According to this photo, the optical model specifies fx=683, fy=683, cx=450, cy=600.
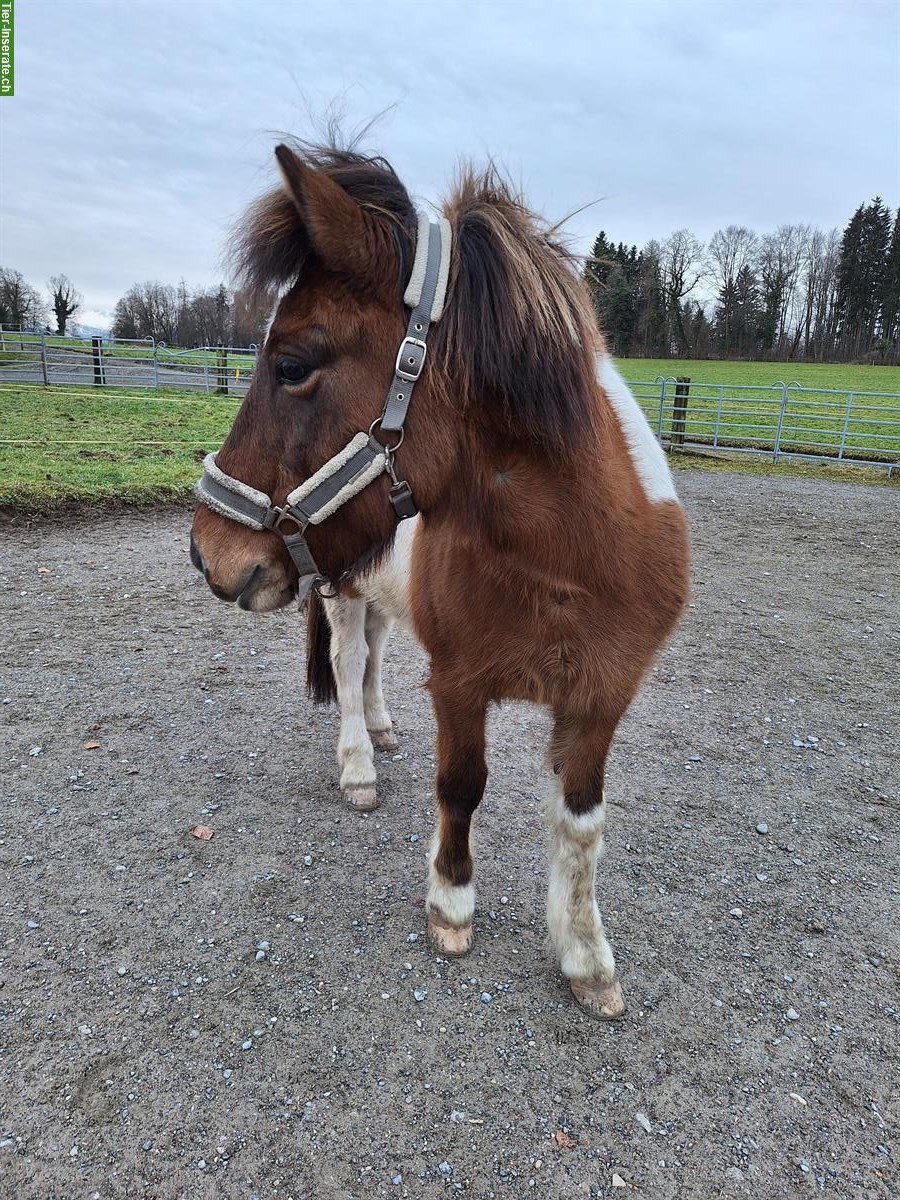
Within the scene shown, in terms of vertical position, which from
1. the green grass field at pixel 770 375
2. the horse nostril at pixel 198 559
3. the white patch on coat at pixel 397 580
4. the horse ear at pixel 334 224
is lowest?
the white patch on coat at pixel 397 580

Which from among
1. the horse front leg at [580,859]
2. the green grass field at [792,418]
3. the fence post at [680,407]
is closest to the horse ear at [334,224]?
the horse front leg at [580,859]

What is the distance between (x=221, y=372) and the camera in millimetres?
24312

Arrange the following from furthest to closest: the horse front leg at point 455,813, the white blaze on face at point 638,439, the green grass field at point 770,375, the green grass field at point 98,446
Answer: the green grass field at point 770,375 < the green grass field at point 98,446 < the horse front leg at point 455,813 < the white blaze on face at point 638,439

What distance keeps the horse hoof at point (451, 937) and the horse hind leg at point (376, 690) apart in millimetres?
1476

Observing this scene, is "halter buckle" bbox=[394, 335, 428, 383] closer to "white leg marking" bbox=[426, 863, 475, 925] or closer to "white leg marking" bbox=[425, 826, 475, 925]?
"white leg marking" bbox=[425, 826, 475, 925]

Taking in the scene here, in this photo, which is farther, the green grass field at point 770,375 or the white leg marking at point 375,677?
the green grass field at point 770,375

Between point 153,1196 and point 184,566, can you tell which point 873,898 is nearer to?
point 153,1196

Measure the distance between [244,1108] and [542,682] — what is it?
147cm

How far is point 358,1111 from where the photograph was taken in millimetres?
1938

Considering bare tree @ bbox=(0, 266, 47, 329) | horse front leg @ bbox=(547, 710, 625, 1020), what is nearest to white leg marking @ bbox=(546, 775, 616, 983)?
horse front leg @ bbox=(547, 710, 625, 1020)

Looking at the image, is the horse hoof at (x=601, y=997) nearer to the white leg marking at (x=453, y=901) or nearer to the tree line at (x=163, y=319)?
the white leg marking at (x=453, y=901)

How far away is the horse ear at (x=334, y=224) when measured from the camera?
4.53ft

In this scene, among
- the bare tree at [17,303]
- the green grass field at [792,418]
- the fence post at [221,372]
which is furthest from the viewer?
the bare tree at [17,303]

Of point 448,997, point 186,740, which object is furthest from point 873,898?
point 186,740
